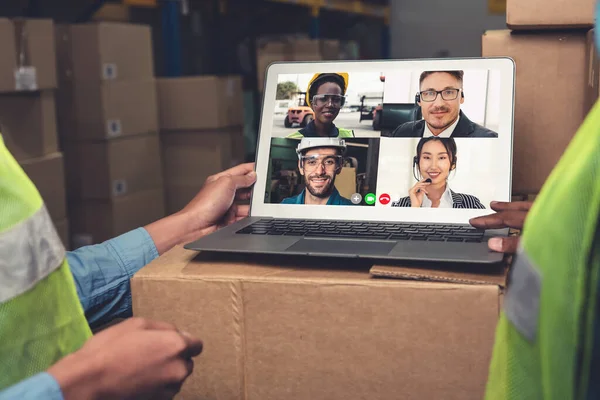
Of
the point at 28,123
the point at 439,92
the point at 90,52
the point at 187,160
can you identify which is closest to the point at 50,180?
the point at 28,123

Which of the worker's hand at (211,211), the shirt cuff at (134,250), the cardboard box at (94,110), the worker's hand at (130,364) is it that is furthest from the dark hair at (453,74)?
the cardboard box at (94,110)

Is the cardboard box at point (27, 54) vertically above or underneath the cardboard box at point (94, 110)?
above

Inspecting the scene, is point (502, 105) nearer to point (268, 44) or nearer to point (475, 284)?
point (475, 284)

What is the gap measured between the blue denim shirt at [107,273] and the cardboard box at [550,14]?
598 millimetres

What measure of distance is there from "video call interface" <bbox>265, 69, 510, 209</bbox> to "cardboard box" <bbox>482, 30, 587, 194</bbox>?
0.14m

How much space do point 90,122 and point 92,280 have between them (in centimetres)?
164

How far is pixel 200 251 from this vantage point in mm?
863

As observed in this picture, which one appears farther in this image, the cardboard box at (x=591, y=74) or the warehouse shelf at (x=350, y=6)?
the warehouse shelf at (x=350, y=6)

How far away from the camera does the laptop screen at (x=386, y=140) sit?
953 mm

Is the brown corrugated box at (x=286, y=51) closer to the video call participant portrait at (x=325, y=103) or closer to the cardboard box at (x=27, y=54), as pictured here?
the cardboard box at (x=27, y=54)

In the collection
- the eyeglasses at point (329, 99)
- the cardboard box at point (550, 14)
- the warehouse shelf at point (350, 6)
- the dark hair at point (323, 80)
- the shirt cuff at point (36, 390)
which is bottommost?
the shirt cuff at point (36, 390)

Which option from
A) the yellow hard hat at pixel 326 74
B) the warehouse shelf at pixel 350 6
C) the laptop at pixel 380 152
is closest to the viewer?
the laptop at pixel 380 152

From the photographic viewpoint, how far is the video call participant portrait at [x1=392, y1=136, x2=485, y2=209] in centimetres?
95

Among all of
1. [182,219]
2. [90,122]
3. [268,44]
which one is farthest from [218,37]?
[182,219]
